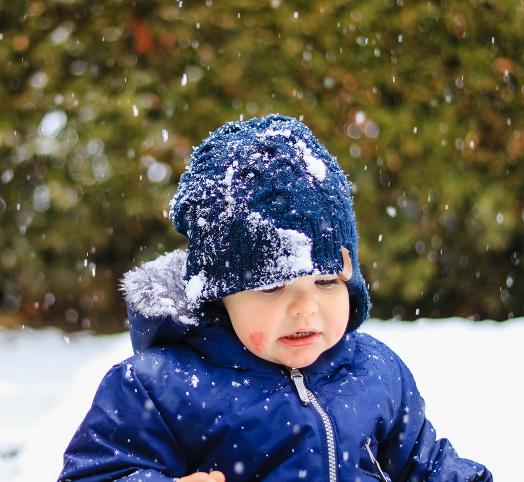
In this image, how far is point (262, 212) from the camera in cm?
165

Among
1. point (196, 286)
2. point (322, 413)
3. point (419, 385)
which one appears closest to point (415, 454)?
point (322, 413)

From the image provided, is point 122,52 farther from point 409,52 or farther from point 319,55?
point 409,52

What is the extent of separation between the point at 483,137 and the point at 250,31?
145 cm

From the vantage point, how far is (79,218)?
4.72 meters

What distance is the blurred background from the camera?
4488 mm

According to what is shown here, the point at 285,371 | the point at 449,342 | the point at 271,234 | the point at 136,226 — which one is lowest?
the point at 449,342

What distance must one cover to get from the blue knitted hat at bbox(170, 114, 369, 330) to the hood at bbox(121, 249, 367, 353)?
55 mm

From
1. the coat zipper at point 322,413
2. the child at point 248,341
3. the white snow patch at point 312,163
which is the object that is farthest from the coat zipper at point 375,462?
the white snow patch at point 312,163

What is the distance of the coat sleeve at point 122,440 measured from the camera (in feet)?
5.40

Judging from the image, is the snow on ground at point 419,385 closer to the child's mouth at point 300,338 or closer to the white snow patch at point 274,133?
the child's mouth at point 300,338

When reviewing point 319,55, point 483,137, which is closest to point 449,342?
point 483,137

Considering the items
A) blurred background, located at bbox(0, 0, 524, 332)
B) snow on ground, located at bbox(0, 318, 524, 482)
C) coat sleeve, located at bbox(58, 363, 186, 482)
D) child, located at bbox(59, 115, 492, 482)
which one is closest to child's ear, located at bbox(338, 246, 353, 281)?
child, located at bbox(59, 115, 492, 482)

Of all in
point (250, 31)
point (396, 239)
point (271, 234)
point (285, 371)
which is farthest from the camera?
point (396, 239)

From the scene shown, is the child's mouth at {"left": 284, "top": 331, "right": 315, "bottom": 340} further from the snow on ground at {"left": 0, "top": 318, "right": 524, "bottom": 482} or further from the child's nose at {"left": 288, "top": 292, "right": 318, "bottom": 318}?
the snow on ground at {"left": 0, "top": 318, "right": 524, "bottom": 482}
